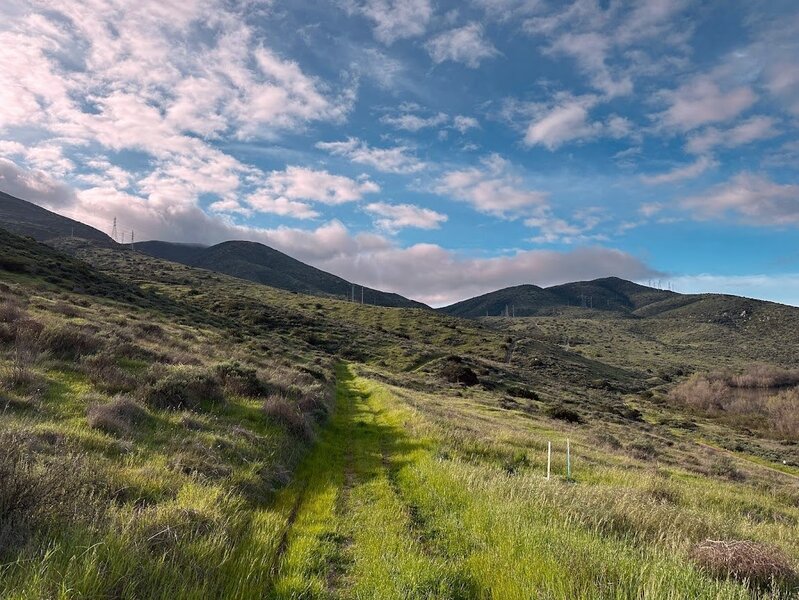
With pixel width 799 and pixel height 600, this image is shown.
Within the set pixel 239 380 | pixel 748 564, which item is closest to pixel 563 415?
pixel 239 380

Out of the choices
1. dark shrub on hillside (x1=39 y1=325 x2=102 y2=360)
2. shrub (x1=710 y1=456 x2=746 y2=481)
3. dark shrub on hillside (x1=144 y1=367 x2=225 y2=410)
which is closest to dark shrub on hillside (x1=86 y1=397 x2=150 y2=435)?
dark shrub on hillside (x1=144 y1=367 x2=225 y2=410)

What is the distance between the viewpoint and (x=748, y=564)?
6328 mm

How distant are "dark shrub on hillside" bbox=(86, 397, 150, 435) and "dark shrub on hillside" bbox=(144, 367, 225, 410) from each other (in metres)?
1.41

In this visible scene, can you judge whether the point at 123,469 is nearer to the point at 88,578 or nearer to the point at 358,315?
the point at 88,578

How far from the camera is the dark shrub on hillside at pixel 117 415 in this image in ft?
34.7

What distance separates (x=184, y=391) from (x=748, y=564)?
14.9 m

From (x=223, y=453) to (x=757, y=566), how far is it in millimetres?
10497

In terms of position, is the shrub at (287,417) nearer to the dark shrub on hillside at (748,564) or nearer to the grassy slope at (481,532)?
the grassy slope at (481,532)

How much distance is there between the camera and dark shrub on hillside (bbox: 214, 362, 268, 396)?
18969 mm

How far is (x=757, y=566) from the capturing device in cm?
629

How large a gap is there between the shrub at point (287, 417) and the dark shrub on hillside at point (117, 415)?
4442mm

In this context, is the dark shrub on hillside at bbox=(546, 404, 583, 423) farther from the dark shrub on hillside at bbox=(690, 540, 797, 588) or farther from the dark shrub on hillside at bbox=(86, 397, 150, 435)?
the dark shrub on hillside at bbox=(86, 397, 150, 435)

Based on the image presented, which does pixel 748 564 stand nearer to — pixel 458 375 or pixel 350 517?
pixel 350 517

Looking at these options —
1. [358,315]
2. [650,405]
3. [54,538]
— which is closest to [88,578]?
[54,538]
